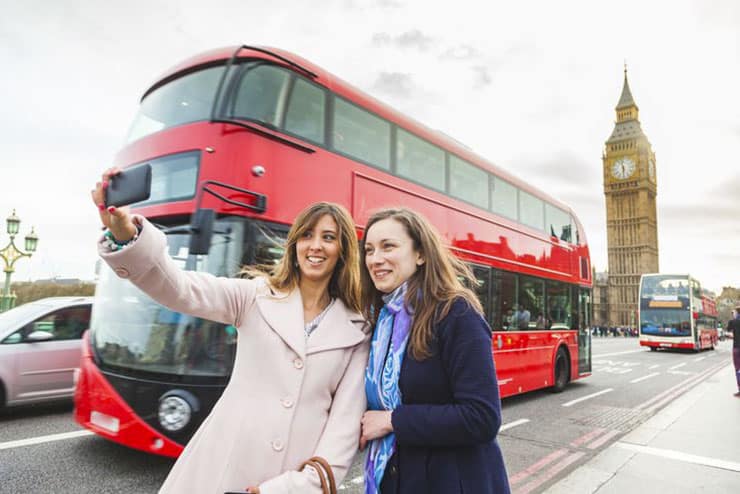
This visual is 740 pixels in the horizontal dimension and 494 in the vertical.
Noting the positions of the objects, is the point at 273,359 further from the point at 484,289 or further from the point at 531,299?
the point at 531,299

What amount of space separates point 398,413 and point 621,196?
95.2 m

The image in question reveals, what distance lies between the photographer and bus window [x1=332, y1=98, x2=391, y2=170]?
5121mm

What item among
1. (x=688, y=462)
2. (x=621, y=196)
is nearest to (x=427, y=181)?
(x=688, y=462)

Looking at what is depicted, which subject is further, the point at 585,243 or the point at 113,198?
the point at 585,243

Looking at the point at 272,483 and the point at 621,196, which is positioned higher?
the point at 621,196

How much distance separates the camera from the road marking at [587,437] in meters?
5.41

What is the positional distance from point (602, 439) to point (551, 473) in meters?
1.69

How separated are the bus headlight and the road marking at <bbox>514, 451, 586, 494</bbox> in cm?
276

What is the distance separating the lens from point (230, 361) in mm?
3734

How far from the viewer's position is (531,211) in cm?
859

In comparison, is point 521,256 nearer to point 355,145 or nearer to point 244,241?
point 355,145

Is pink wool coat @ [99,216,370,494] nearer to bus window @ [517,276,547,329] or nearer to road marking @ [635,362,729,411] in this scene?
bus window @ [517,276,547,329]

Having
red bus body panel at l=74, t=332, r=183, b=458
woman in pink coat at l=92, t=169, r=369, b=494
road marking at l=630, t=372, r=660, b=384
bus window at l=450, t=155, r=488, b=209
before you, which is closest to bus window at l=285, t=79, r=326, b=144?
bus window at l=450, t=155, r=488, b=209

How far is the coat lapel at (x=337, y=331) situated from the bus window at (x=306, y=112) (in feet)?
10.5
